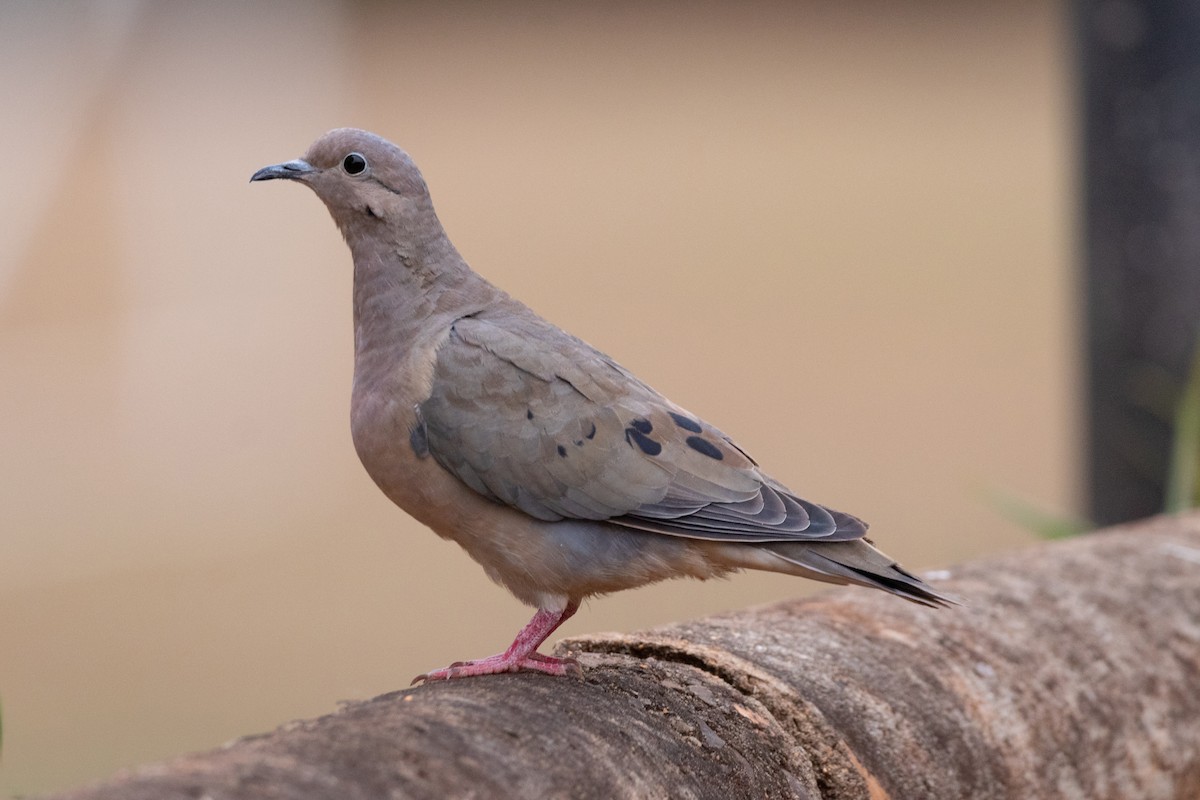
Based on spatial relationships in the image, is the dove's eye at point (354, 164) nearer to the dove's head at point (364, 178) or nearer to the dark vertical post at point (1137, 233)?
the dove's head at point (364, 178)

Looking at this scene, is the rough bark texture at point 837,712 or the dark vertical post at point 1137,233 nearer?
the rough bark texture at point 837,712

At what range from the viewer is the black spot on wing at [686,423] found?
2912mm

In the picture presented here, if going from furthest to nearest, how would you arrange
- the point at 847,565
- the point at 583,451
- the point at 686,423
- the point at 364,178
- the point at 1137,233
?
the point at 1137,233, the point at 364,178, the point at 686,423, the point at 583,451, the point at 847,565

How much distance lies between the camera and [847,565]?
8.79 ft

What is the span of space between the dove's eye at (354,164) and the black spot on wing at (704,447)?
93 centimetres

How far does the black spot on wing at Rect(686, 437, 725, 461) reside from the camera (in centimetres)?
288

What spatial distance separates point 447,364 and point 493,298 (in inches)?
11.1

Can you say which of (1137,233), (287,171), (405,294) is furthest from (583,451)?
Answer: (1137,233)

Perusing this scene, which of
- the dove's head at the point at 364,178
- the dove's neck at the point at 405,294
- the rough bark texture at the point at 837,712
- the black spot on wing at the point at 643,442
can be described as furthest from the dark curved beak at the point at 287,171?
the rough bark texture at the point at 837,712

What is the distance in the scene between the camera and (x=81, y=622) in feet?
27.5

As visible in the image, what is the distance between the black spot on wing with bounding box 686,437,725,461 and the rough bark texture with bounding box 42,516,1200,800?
16.3 inches

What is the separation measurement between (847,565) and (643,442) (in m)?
0.48

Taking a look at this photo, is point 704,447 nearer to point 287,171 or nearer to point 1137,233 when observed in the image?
point 287,171

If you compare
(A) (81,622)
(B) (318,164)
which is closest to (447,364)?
(B) (318,164)
